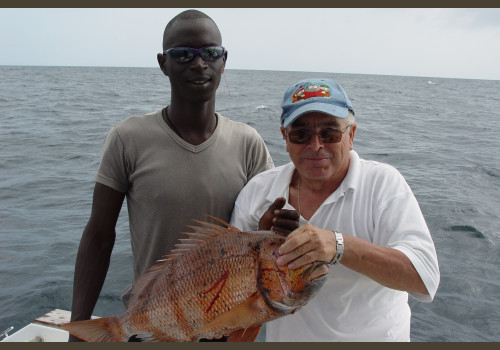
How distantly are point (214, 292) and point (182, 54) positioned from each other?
148 cm

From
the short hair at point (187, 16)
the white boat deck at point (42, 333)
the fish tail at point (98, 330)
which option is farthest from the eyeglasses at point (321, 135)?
the white boat deck at point (42, 333)

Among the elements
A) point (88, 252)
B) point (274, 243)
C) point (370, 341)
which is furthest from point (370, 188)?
point (88, 252)

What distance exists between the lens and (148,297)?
94.2 inches

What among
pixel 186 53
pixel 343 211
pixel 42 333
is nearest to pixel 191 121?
pixel 186 53

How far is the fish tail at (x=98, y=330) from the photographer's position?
7.59 feet

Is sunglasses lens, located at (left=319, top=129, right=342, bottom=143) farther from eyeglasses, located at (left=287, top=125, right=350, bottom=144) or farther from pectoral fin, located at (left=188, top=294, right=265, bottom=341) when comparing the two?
pectoral fin, located at (left=188, top=294, right=265, bottom=341)

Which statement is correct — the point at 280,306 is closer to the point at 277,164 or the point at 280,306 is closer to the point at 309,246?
the point at 309,246

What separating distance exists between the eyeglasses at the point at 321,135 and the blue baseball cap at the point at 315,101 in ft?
0.27

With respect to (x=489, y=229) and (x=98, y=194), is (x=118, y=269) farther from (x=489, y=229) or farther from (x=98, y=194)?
(x=489, y=229)

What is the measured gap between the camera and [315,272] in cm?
203

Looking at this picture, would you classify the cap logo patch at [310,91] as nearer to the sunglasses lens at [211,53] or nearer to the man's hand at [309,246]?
the sunglasses lens at [211,53]

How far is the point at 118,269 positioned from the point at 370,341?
5.57m

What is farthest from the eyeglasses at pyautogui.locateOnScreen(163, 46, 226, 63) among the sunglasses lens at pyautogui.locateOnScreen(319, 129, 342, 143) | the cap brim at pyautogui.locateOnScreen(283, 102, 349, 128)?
the sunglasses lens at pyautogui.locateOnScreen(319, 129, 342, 143)

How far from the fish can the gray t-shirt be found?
344mm
